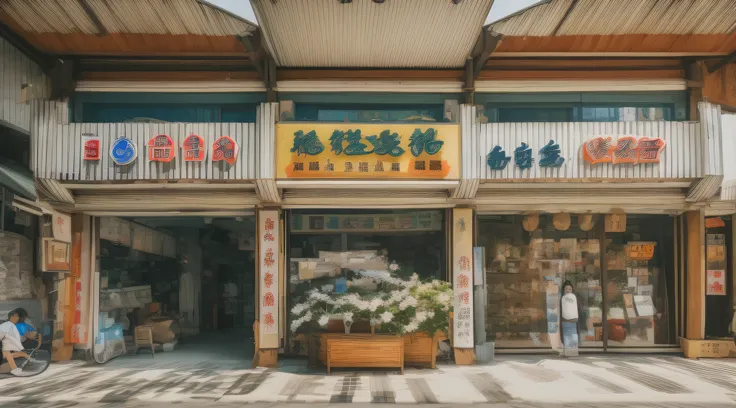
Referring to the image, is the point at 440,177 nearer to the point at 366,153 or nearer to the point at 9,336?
the point at 366,153

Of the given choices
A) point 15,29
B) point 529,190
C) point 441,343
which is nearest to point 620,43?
point 529,190

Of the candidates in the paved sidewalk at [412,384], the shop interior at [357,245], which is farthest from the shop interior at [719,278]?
the shop interior at [357,245]

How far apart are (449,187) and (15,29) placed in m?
9.53

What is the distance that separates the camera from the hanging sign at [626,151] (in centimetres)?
1460

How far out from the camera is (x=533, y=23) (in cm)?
1385

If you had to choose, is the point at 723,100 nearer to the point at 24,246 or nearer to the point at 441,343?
the point at 441,343

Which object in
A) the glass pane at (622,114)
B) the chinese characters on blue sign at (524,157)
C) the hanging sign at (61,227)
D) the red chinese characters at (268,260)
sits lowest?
the red chinese characters at (268,260)

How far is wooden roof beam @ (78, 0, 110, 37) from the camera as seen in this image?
13.0m

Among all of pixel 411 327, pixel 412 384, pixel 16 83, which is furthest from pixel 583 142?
pixel 16 83

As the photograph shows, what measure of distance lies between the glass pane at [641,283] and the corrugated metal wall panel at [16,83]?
13.4 metres

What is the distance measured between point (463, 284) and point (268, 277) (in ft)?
14.2

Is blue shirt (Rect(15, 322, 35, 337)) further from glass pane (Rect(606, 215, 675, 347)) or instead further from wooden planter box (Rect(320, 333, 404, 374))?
glass pane (Rect(606, 215, 675, 347))

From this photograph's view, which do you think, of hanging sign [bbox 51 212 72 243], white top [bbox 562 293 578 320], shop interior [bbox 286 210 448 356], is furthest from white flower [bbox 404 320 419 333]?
hanging sign [bbox 51 212 72 243]

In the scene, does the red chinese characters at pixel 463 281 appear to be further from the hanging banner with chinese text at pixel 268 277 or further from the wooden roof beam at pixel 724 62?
the wooden roof beam at pixel 724 62
